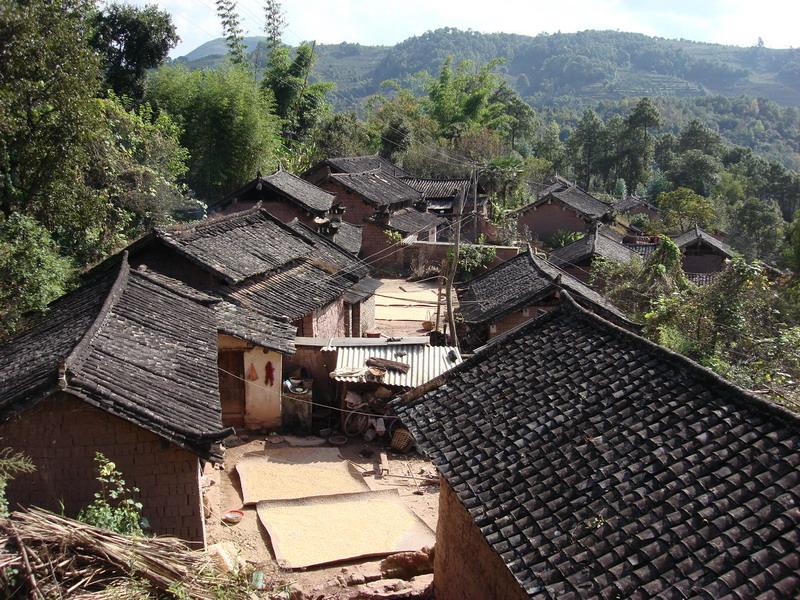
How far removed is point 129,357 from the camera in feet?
36.3

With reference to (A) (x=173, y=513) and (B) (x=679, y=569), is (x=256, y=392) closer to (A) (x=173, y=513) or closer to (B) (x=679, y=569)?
(A) (x=173, y=513)

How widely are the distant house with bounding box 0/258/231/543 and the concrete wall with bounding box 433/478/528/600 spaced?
11.5 ft

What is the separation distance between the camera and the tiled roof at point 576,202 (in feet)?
148

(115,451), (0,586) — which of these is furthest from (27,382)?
(0,586)

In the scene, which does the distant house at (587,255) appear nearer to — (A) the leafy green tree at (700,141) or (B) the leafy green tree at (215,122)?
(B) the leafy green tree at (215,122)

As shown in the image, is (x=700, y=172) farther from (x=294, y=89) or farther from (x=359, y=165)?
(x=294, y=89)

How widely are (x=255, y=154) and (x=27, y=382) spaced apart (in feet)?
91.5

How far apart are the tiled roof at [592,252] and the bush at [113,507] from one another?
25.7 meters

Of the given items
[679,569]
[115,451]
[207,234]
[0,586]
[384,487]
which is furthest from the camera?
[207,234]

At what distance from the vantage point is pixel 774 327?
63.5 feet

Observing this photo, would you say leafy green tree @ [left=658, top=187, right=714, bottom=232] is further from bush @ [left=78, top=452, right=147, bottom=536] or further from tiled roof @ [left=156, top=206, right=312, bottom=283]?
bush @ [left=78, top=452, right=147, bottom=536]

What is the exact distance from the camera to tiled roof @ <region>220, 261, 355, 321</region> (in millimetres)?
17188

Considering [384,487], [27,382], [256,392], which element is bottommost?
[384,487]

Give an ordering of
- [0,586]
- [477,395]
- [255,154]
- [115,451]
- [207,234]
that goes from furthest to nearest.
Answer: [255,154] → [207,234] → [115,451] → [477,395] → [0,586]
